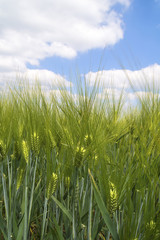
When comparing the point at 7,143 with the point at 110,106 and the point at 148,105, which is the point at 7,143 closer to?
the point at 110,106

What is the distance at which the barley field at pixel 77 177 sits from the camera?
0.68 m

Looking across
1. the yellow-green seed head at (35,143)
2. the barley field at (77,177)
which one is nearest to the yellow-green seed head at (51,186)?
the barley field at (77,177)

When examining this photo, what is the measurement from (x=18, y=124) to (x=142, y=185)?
59 centimetres

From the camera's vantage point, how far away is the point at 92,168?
79 centimetres

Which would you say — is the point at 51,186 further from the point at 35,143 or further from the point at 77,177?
the point at 35,143

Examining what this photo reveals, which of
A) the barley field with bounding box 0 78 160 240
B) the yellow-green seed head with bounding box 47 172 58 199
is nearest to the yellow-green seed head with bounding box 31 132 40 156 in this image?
the barley field with bounding box 0 78 160 240

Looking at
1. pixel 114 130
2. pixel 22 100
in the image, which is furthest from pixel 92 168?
pixel 22 100

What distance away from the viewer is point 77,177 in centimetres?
75

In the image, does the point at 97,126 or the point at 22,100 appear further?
the point at 22,100

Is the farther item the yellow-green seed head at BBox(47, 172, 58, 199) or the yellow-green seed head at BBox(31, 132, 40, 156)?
the yellow-green seed head at BBox(31, 132, 40, 156)

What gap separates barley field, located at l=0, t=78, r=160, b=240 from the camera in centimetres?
68

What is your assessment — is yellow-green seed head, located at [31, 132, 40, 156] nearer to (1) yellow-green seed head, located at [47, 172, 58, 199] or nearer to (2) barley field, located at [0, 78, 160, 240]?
(2) barley field, located at [0, 78, 160, 240]

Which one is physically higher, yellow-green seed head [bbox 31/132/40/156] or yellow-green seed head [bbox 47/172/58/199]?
yellow-green seed head [bbox 31/132/40/156]

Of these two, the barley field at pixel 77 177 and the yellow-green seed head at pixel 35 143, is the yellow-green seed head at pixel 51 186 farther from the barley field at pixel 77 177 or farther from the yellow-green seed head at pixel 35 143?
the yellow-green seed head at pixel 35 143
